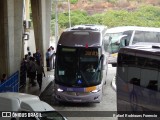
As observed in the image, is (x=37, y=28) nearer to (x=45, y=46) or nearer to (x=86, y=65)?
(x=45, y=46)

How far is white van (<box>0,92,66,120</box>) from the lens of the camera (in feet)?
36.6

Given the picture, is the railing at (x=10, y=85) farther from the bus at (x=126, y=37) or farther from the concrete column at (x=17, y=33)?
the bus at (x=126, y=37)

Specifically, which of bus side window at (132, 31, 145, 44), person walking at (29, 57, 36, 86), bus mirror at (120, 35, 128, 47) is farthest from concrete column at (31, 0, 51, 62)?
person walking at (29, 57, 36, 86)

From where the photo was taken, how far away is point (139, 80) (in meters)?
12.2

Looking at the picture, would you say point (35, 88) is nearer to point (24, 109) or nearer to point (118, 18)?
point (24, 109)

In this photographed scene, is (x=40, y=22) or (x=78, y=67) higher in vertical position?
(x=40, y=22)

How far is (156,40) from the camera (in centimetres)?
3241

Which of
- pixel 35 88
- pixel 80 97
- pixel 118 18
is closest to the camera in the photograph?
pixel 80 97

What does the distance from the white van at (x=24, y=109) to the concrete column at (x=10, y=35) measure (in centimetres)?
866

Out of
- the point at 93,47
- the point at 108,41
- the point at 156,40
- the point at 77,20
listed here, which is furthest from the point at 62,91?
the point at 77,20

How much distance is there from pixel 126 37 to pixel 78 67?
557 inches

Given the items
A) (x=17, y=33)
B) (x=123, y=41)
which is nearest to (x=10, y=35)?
(x=17, y=33)

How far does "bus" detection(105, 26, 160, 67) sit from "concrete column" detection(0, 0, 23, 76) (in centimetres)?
1086

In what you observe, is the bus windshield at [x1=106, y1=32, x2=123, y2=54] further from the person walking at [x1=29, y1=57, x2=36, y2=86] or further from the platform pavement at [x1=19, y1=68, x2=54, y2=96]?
the person walking at [x1=29, y1=57, x2=36, y2=86]
